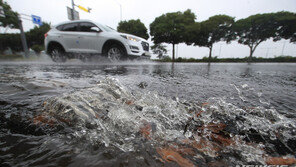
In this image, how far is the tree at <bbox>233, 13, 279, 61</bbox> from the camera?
63.4 ft

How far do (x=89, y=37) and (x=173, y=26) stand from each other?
64.5ft

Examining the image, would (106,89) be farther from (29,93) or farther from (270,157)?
(270,157)

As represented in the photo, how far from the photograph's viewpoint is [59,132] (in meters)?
0.75

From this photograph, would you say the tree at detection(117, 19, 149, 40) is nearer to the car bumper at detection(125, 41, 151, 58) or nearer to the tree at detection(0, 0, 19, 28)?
the tree at detection(0, 0, 19, 28)

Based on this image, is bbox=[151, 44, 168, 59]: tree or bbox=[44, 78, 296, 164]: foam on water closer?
bbox=[44, 78, 296, 164]: foam on water

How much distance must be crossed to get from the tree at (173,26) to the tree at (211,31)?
1.50m

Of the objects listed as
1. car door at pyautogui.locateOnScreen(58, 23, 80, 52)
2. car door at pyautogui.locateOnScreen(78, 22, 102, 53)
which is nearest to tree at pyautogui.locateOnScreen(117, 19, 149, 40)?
car door at pyautogui.locateOnScreen(58, 23, 80, 52)

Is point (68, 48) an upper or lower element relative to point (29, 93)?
upper

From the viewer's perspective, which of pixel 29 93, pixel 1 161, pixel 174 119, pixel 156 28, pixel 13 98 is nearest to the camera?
pixel 1 161

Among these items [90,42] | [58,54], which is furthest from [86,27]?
[58,54]

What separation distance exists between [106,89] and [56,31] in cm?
659

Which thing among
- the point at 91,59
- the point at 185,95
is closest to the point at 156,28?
the point at 91,59

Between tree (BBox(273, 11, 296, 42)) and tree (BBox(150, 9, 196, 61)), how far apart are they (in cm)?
1139

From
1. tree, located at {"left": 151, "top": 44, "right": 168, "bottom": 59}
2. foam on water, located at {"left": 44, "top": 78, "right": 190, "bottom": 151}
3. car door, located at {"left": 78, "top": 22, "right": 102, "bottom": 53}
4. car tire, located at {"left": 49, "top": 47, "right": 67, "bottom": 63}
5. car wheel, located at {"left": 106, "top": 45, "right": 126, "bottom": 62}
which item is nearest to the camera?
foam on water, located at {"left": 44, "top": 78, "right": 190, "bottom": 151}
